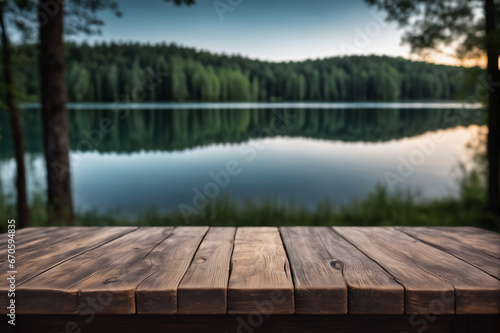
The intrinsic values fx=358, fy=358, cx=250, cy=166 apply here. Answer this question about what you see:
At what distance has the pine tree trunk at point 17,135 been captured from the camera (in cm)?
580

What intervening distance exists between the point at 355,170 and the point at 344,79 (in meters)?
9.55

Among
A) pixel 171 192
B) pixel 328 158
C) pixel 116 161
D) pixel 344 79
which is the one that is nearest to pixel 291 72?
pixel 344 79

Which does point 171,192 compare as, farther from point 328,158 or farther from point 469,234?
point 469,234

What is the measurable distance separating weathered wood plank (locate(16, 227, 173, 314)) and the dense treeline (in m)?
13.9

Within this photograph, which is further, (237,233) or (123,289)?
(237,233)

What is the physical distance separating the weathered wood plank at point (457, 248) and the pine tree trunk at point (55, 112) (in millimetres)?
4957

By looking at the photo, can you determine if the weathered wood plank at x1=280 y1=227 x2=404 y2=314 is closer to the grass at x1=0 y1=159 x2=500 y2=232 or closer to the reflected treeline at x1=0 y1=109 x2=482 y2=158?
the grass at x1=0 y1=159 x2=500 y2=232

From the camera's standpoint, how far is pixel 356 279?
1552 mm

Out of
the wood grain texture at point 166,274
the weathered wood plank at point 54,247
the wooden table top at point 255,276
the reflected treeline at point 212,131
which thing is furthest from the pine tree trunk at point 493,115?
the reflected treeline at point 212,131

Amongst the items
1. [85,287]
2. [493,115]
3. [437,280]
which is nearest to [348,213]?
[493,115]

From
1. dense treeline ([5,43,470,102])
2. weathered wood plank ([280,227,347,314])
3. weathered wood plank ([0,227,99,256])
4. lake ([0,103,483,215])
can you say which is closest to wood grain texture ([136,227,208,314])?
weathered wood plank ([280,227,347,314])

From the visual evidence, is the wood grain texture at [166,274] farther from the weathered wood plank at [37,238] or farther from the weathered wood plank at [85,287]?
the weathered wood plank at [37,238]

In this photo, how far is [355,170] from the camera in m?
17.3

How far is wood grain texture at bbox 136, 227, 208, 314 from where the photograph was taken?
1.46 metres
